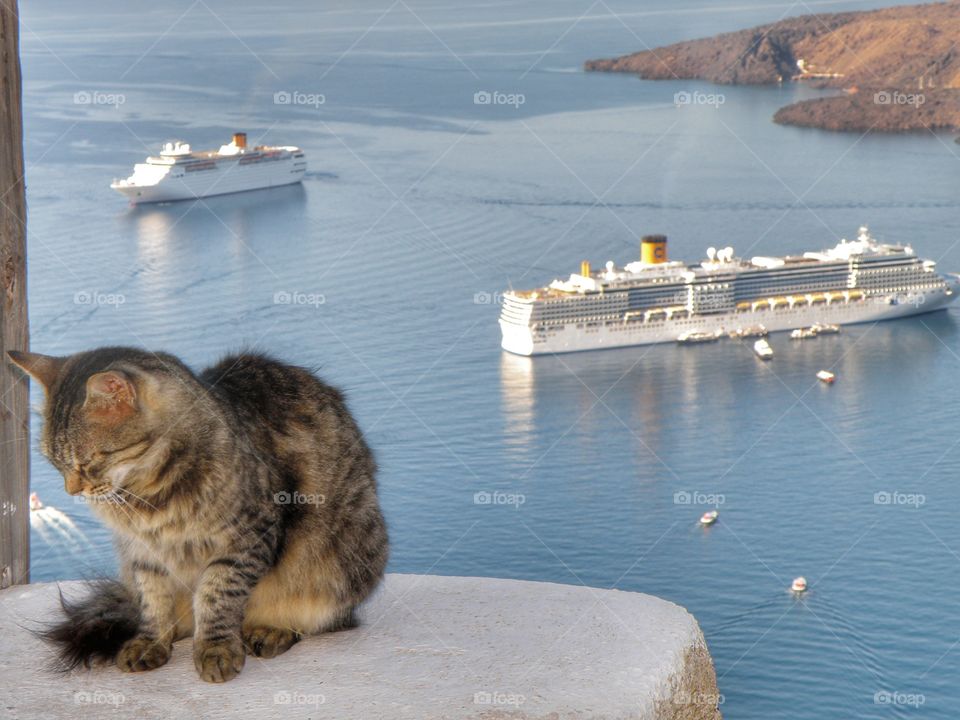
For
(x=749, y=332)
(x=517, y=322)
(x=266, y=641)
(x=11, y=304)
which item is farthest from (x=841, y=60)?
(x=266, y=641)

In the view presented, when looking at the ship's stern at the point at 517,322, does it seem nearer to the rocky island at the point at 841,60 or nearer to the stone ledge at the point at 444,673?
the rocky island at the point at 841,60

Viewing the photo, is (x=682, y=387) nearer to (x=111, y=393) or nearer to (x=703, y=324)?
(x=703, y=324)

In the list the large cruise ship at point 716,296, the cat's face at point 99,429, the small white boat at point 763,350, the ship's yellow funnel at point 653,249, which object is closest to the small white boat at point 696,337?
the large cruise ship at point 716,296

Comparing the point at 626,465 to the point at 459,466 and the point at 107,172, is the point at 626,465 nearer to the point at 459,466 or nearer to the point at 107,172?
the point at 459,466

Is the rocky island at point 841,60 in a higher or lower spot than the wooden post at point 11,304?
higher

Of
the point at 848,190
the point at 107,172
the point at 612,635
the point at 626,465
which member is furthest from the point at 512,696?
the point at 848,190

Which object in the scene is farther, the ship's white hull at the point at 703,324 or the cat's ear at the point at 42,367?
the ship's white hull at the point at 703,324

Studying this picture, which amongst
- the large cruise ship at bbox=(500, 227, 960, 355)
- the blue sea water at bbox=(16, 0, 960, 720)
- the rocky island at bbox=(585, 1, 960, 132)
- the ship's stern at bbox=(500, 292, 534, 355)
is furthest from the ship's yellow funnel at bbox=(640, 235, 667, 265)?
the rocky island at bbox=(585, 1, 960, 132)
